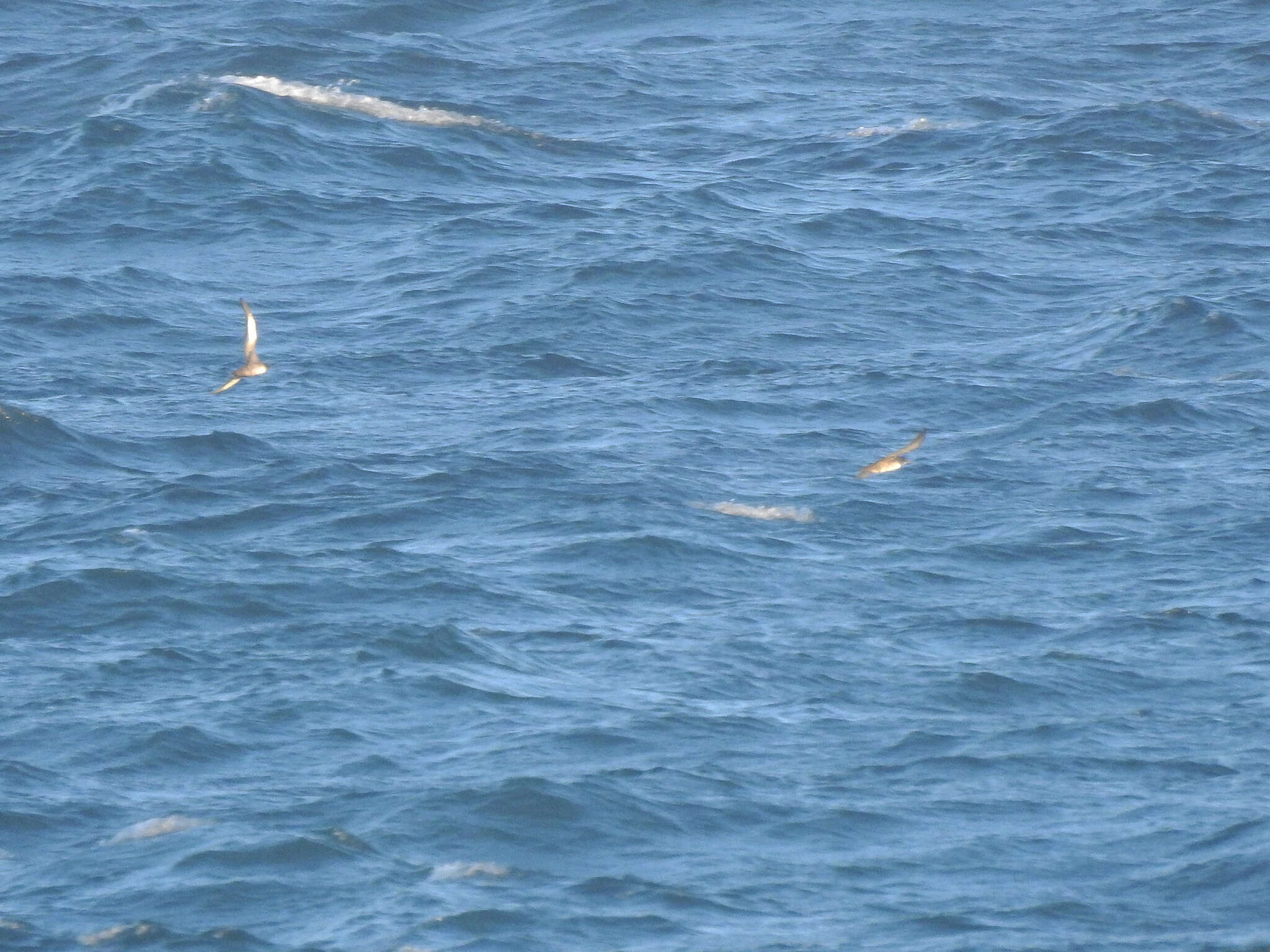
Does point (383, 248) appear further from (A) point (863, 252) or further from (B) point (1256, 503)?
(B) point (1256, 503)

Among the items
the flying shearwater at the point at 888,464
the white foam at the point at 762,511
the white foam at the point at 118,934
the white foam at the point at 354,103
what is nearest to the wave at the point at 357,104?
the white foam at the point at 354,103

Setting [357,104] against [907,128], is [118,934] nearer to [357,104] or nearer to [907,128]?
[357,104]

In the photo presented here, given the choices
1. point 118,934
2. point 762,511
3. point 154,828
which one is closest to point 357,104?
point 762,511

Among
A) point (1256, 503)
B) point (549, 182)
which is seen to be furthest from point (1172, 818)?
point (549, 182)

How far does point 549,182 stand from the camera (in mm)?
35312

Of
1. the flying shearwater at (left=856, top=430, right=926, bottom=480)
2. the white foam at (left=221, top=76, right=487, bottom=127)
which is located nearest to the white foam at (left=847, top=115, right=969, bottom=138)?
the white foam at (left=221, top=76, right=487, bottom=127)

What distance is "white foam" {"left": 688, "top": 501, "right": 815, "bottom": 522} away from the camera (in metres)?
23.3

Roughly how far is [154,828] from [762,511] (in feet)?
26.5

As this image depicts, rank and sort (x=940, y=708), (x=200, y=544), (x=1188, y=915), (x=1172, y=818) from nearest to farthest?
(x=1188, y=915), (x=1172, y=818), (x=940, y=708), (x=200, y=544)

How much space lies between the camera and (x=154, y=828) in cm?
1741

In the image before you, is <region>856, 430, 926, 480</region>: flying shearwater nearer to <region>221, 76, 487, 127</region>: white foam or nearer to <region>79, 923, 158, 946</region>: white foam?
<region>79, 923, 158, 946</region>: white foam

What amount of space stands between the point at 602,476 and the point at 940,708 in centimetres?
614

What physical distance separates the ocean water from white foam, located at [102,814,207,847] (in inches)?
1.5

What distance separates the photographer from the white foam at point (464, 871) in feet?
55.5
